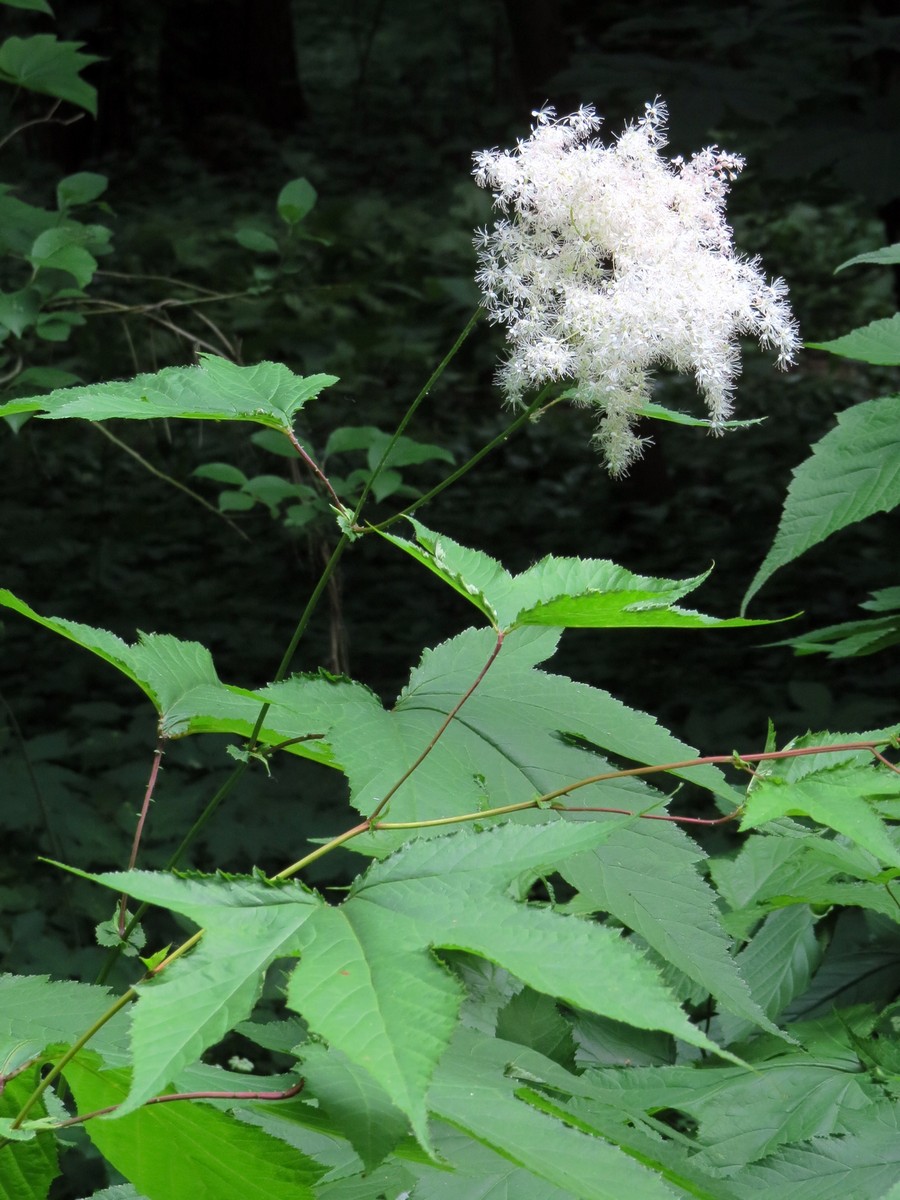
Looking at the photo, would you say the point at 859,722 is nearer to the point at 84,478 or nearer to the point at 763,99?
the point at 763,99

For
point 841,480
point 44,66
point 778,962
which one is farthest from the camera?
point 44,66

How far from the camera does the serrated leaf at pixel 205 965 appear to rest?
1.91 feet

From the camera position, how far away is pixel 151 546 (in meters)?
5.58

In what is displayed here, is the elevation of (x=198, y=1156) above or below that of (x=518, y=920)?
below

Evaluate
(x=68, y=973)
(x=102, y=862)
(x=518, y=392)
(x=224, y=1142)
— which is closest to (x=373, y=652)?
(x=102, y=862)

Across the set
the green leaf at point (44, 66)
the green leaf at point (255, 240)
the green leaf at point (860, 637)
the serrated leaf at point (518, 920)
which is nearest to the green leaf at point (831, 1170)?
the serrated leaf at point (518, 920)

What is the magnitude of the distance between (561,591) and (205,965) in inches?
17.2

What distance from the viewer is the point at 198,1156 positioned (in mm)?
750

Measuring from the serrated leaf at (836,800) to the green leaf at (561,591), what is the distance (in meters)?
0.12

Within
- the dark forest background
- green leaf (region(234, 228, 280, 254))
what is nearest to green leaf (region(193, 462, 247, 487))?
→ the dark forest background

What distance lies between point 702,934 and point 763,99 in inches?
156

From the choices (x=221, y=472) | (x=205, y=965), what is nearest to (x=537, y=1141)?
(x=205, y=965)

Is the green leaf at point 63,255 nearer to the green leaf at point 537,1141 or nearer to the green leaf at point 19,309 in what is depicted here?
the green leaf at point 19,309

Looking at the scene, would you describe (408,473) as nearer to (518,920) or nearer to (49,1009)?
(49,1009)
